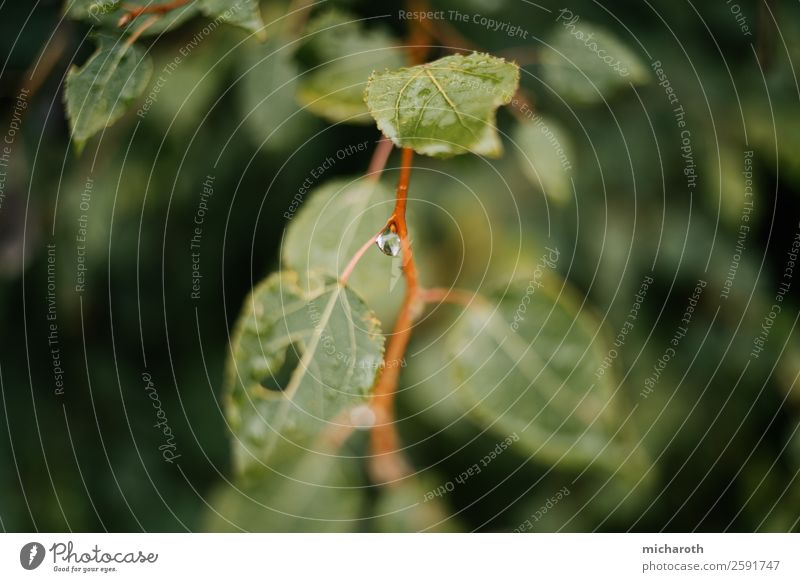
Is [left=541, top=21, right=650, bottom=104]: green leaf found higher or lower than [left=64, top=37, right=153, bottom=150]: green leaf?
lower

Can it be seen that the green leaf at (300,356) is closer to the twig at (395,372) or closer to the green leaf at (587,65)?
the twig at (395,372)

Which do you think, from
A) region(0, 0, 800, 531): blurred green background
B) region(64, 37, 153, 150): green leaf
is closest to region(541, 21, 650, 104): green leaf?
region(0, 0, 800, 531): blurred green background

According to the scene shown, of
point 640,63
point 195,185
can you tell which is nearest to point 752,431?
point 640,63

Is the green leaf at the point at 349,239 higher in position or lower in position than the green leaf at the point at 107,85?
lower

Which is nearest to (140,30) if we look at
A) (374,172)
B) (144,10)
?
(144,10)

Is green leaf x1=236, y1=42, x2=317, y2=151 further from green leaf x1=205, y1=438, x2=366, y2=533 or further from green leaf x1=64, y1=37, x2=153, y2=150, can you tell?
green leaf x1=205, y1=438, x2=366, y2=533

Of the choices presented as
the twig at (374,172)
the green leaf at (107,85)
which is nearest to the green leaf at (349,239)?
the twig at (374,172)

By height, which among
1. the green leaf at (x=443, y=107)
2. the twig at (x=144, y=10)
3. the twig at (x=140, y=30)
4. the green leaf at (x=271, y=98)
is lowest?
the green leaf at (x=443, y=107)
